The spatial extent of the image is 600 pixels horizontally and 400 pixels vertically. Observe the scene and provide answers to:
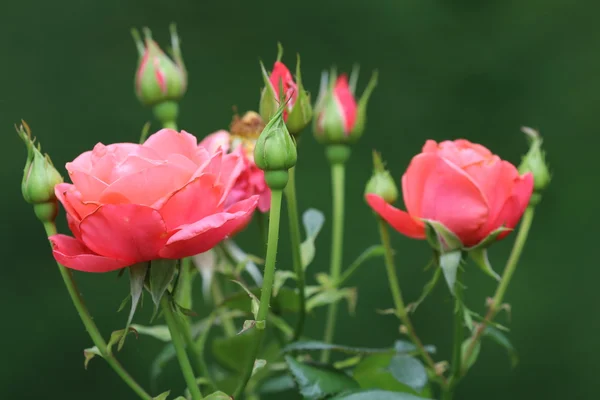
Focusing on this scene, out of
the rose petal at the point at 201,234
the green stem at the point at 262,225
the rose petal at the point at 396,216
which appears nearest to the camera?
the rose petal at the point at 201,234

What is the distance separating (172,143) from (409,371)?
0.66 feet

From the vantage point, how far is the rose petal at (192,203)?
1.34ft

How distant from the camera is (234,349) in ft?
1.99

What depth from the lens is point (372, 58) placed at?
5.07 feet

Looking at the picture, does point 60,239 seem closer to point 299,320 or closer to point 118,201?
point 118,201

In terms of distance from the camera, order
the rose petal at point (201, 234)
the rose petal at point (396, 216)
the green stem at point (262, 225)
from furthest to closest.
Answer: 1. the green stem at point (262, 225)
2. the rose petal at point (396, 216)
3. the rose petal at point (201, 234)

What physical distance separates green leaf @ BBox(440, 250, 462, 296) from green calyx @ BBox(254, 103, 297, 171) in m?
0.12

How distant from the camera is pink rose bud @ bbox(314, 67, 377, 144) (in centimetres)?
62

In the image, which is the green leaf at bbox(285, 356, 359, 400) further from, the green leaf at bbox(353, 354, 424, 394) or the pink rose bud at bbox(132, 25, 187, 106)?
the pink rose bud at bbox(132, 25, 187, 106)

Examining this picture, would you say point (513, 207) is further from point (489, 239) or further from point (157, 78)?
point (157, 78)

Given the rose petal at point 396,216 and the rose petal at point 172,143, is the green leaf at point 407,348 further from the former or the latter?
the rose petal at point 172,143

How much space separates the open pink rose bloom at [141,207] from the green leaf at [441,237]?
12 cm

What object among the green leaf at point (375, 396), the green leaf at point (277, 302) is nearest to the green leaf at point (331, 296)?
the green leaf at point (277, 302)

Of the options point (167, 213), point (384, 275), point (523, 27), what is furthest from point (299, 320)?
point (523, 27)
